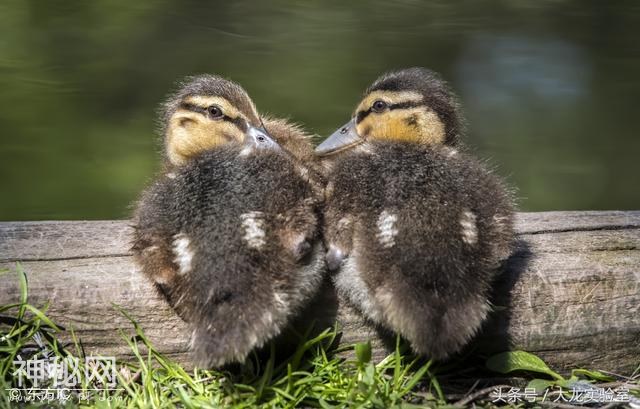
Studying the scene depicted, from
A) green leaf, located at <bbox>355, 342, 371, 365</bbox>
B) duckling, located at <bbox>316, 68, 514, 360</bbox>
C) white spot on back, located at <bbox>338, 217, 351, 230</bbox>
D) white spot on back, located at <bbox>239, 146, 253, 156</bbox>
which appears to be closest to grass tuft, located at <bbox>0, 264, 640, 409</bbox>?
green leaf, located at <bbox>355, 342, 371, 365</bbox>

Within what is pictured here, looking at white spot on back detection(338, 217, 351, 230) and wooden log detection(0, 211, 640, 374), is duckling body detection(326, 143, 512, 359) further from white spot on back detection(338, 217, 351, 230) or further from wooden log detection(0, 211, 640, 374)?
wooden log detection(0, 211, 640, 374)

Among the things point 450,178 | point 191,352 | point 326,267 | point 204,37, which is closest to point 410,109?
point 450,178

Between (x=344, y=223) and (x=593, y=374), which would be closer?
(x=344, y=223)

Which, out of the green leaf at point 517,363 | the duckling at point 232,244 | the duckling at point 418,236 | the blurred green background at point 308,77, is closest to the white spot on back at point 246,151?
the duckling at point 232,244

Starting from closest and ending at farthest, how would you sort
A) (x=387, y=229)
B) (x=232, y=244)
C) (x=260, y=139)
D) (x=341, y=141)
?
1. (x=232, y=244)
2. (x=387, y=229)
3. (x=260, y=139)
4. (x=341, y=141)

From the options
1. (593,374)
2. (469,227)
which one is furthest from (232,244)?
(593,374)

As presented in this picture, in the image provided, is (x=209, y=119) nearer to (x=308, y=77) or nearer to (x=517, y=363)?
(x=517, y=363)

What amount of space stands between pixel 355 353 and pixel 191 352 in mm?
607

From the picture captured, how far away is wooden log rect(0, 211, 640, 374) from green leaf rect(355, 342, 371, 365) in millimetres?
117

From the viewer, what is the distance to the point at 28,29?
8531 millimetres

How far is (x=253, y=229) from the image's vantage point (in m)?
3.04

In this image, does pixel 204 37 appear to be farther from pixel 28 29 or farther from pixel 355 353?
pixel 355 353

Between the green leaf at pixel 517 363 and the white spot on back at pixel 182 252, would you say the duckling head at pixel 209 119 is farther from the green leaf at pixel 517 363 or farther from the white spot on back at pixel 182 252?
the green leaf at pixel 517 363

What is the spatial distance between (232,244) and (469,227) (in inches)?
28.8
